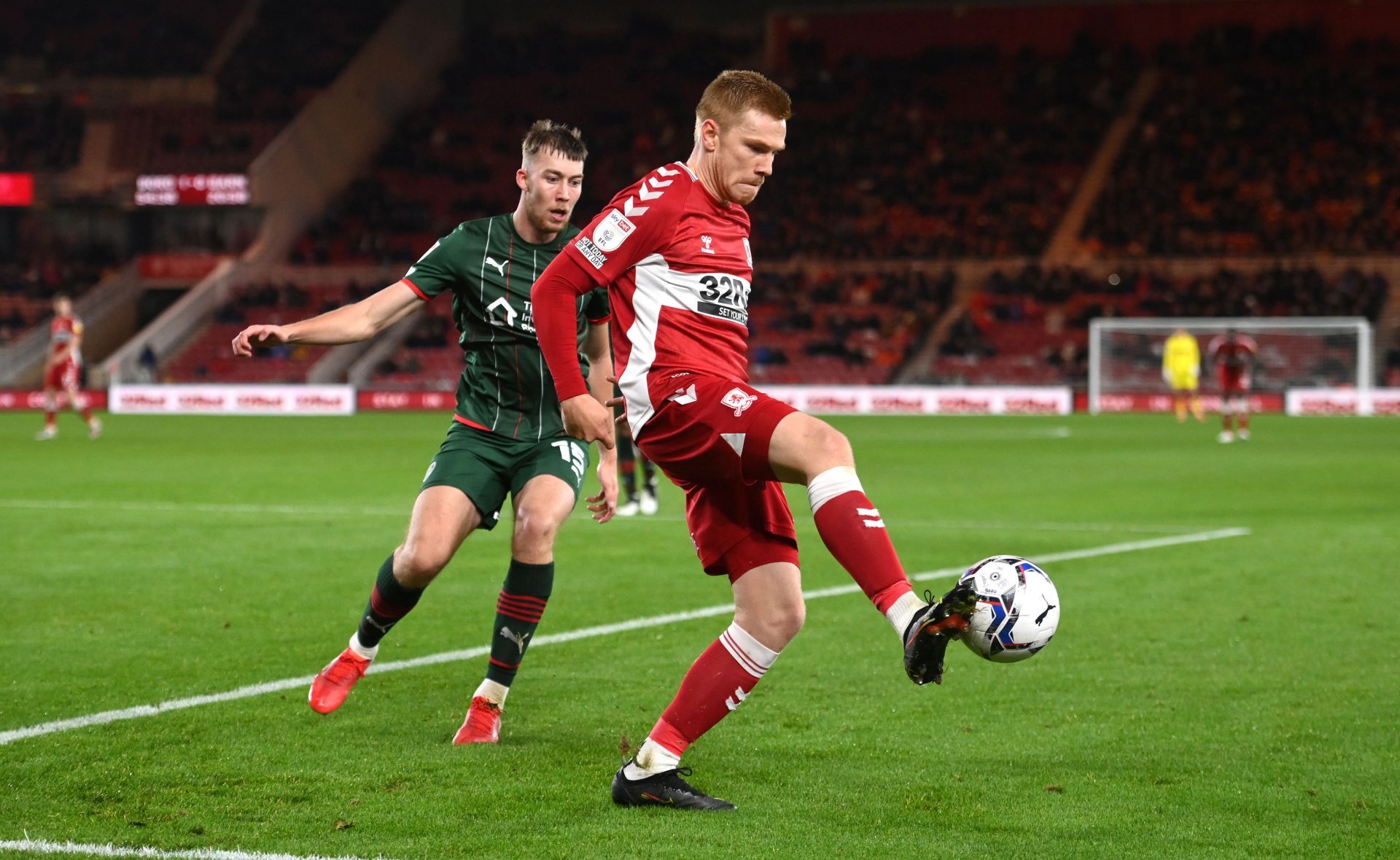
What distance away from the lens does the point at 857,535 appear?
4180 millimetres

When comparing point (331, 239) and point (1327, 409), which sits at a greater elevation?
point (331, 239)

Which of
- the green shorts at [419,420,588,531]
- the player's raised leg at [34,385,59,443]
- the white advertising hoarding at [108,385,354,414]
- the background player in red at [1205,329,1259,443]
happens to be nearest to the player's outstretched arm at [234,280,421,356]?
the green shorts at [419,420,588,531]

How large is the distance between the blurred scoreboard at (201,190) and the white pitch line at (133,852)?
44.8m

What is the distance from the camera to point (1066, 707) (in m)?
6.18

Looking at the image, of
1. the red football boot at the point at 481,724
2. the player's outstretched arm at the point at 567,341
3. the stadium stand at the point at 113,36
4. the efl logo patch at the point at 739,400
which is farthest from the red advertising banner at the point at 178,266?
the efl logo patch at the point at 739,400

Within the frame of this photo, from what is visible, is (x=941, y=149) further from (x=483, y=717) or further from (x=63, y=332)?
(x=483, y=717)

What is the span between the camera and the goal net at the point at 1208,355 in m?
36.4

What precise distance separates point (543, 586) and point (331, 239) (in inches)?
1739

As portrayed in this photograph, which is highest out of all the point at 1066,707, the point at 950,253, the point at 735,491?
the point at 950,253

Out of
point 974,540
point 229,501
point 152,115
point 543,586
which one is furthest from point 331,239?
point 543,586

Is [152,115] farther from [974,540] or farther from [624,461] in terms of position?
[974,540]

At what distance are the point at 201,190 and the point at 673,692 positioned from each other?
43.7 m

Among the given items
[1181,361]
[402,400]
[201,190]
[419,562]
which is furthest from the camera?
[201,190]

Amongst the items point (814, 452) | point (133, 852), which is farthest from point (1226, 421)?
point (133, 852)
